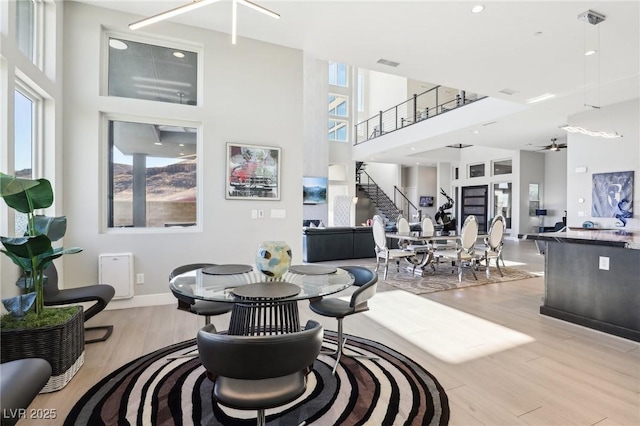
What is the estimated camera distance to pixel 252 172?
170 inches

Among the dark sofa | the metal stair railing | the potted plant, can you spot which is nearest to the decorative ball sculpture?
the potted plant

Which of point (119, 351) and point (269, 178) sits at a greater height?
point (269, 178)

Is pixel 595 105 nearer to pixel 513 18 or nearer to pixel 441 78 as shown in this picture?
pixel 441 78

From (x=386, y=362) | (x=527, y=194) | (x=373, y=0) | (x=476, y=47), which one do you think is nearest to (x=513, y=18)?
(x=476, y=47)

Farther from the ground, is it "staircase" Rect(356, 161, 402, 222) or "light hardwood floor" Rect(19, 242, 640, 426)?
"staircase" Rect(356, 161, 402, 222)

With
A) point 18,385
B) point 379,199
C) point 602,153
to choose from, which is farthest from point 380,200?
point 18,385

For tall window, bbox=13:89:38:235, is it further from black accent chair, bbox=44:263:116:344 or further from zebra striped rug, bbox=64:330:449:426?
zebra striped rug, bbox=64:330:449:426

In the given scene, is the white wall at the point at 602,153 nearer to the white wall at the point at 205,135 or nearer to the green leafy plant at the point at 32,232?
the white wall at the point at 205,135

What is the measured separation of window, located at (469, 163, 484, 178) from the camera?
13.3 metres

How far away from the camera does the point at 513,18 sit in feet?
12.0

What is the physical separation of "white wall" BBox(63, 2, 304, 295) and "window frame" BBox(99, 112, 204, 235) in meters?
0.02

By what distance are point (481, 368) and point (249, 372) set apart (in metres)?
2.03

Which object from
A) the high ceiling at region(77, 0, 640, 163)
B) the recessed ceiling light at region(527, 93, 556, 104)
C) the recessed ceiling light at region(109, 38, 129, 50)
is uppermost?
the high ceiling at region(77, 0, 640, 163)

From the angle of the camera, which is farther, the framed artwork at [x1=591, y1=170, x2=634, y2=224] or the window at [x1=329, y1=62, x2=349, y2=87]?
the window at [x1=329, y1=62, x2=349, y2=87]
